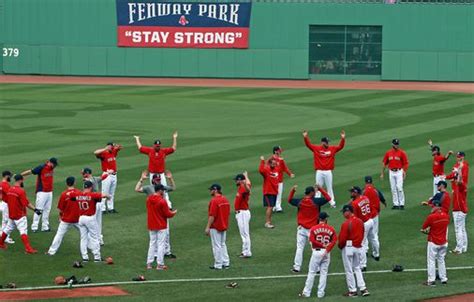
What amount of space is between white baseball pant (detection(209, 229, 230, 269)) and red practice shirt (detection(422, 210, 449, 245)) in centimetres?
423

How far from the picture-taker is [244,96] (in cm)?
5828

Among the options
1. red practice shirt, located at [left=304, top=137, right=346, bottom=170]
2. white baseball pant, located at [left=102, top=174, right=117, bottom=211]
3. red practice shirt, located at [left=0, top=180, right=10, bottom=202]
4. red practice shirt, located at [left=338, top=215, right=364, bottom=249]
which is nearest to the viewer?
red practice shirt, located at [left=338, top=215, right=364, bottom=249]

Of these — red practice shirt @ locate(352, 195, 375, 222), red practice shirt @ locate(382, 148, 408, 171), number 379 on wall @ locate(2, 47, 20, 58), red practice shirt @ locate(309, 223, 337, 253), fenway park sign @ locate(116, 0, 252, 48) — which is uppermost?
fenway park sign @ locate(116, 0, 252, 48)

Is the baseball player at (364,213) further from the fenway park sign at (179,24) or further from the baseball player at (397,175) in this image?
the fenway park sign at (179,24)

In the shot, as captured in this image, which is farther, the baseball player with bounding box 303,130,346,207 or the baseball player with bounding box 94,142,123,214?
the baseball player with bounding box 303,130,346,207

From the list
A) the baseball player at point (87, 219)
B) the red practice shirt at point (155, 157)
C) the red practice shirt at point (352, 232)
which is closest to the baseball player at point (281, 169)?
the red practice shirt at point (155, 157)

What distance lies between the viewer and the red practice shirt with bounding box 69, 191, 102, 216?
73.0 feet

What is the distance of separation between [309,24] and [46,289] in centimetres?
5084

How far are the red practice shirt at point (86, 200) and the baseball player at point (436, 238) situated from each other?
6.89 meters

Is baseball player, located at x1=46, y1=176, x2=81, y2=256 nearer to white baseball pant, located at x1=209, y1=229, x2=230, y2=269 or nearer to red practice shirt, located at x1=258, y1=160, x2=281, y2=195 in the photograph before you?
white baseball pant, located at x1=209, y1=229, x2=230, y2=269

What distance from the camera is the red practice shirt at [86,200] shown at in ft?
73.0

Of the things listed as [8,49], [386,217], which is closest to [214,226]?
[386,217]

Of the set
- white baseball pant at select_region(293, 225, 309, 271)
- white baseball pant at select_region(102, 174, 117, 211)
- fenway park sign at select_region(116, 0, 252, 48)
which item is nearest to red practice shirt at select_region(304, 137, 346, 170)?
white baseball pant at select_region(102, 174, 117, 211)

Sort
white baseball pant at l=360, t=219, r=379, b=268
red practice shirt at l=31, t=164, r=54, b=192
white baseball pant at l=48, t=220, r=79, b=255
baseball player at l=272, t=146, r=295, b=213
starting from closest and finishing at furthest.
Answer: white baseball pant at l=360, t=219, r=379, b=268 → white baseball pant at l=48, t=220, r=79, b=255 → red practice shirt at l=31, t=164, r=54, b=192 → baseball player at l=272, t=146, r=295, b=213
